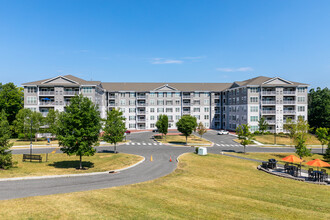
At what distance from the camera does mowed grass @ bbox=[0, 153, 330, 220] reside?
43.9ft

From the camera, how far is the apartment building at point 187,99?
63.8 metres

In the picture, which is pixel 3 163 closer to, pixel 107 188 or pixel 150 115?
pixel 107 188

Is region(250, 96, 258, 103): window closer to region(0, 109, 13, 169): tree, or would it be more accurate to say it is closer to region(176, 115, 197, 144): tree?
region(176, 115, 197, 144): tree

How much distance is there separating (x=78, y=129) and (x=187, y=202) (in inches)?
768

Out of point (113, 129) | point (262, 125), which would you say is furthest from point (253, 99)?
point (113, 129)

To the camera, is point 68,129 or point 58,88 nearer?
point 68,129

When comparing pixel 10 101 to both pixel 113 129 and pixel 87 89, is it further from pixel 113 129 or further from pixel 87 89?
pixel 113 129

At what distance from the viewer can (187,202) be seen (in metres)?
15.6

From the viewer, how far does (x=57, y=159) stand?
35.5 meters

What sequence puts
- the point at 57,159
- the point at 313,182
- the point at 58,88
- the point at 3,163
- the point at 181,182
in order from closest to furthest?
the point at 181,182 < the point at 313,182 < the point at 3,163 < the point at 57,159 < the point at 58,88

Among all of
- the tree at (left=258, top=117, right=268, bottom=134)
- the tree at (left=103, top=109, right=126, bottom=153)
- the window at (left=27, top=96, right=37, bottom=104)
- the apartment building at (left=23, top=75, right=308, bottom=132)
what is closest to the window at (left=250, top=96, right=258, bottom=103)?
the apartment building at (left=23, top=75, right=308, bottom=132)

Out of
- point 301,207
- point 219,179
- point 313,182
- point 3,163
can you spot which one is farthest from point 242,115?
point 3,163

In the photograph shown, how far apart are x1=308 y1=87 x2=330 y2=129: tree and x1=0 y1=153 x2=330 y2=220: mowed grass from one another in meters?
62.6

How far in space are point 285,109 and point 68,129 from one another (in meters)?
65.8
